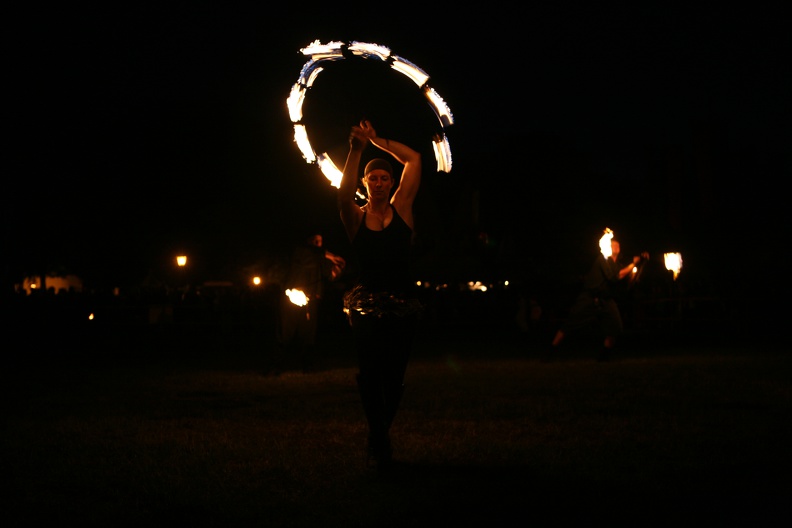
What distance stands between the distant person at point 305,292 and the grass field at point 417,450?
71 cm

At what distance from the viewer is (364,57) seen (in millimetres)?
8586

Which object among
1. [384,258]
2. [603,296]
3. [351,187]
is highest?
[351,187]

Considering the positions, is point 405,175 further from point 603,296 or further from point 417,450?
point 603,296

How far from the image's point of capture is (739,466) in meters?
6.00

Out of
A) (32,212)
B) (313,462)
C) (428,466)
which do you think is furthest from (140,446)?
(32,212)

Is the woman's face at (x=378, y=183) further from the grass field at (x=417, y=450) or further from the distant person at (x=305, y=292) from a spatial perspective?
the distant person at (x=305, y=292)

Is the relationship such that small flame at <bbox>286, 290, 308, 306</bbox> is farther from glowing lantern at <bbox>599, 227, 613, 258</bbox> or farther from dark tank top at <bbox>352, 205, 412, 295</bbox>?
dark tank top at <bbox>352, 205, 412, 295</bbox>

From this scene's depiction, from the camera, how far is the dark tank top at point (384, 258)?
610 centimetres

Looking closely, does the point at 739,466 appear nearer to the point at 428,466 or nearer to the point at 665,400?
the point at 428,466

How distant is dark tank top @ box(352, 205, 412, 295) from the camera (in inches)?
240

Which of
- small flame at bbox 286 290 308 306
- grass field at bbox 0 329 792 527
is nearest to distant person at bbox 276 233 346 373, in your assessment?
small flame at bbox 286 290 308 306

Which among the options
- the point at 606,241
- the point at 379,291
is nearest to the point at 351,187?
the point at 379,291

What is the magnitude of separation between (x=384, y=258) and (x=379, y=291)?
0.77 ft

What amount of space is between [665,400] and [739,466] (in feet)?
12.0
